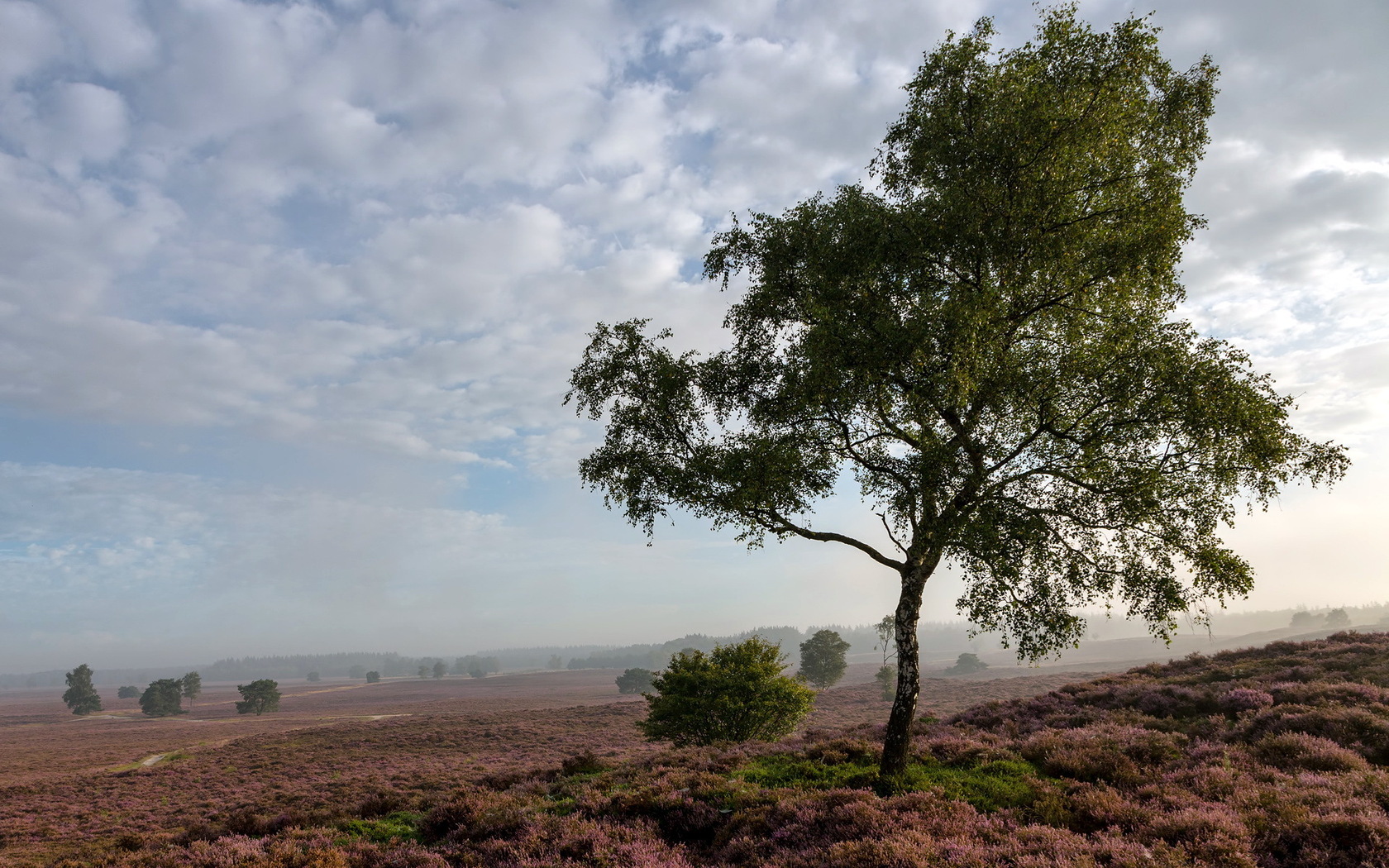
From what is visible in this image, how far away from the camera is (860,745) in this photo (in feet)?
56.4

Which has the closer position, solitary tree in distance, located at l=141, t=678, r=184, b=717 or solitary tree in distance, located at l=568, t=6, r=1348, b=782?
solitary tree in distance, located at l=568, t=6, r=1348, b=782

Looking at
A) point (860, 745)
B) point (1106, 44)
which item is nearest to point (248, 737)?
point (860, 745)

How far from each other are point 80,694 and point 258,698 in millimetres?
48967

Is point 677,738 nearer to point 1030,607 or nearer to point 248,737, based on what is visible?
point 1030,607

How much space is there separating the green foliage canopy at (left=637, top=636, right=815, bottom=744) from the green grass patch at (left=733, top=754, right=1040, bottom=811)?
47.4ft

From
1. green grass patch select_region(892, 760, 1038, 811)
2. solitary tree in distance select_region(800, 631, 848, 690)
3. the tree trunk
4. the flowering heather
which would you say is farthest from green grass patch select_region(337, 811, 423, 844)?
solitary tree in distance select_region(800, 631, 848, 690)

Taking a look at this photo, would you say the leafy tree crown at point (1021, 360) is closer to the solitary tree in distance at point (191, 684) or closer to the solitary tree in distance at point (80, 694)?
the solitary tree in distance at point (191, 684)

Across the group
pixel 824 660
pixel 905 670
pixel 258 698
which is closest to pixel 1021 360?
pixel 905 670

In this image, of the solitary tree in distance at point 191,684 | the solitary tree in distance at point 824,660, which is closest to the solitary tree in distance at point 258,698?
the solitary tree in distance at point 191,684

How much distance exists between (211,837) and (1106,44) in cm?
3003

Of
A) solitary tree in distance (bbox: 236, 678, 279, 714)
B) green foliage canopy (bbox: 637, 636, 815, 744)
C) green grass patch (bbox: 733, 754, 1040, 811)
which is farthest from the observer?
solitary tree in distance (bbox: 236, 678, 279, 714)

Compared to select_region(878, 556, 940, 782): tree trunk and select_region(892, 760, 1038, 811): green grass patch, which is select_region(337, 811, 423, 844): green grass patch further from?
select_region(892, 760, 1038, 811): green grass patch

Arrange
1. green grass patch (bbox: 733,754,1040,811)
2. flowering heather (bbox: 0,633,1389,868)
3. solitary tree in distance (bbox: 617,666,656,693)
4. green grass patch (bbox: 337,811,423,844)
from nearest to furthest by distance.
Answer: flowering heather (bbox: 0,633,1389,868)
green grass patch (bbox: 733,754,1040,811)
green grass patch (bbox: 337,811,423,844)
solitary tree in distance (bbox: 617,666,656,693)

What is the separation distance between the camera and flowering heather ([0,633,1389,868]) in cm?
896
